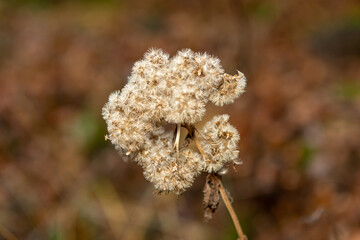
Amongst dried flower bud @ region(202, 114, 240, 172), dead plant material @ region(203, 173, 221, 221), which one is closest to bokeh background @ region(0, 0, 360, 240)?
dead plant material @ region(203, 173, 221, 221)

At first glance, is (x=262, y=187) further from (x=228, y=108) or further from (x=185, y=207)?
(x=228, y=108)

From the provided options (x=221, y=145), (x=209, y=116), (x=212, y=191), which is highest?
(x=209, y=116)

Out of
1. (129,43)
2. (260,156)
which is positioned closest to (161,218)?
(260,156)

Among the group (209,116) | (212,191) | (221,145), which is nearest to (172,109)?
(221,145)

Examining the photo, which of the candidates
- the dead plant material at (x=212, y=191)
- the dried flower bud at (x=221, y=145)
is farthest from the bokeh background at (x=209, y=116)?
the dried flower bud at (x=221, y=145)

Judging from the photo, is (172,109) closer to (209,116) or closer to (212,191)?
(212,191)

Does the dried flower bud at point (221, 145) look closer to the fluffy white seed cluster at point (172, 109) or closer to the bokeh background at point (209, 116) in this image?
the fluffy white seed cluster at point (172, 109)
